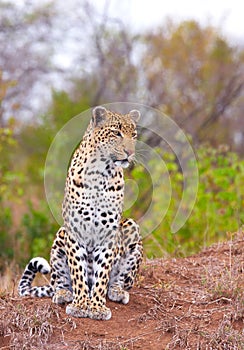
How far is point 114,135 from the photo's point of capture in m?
6.42

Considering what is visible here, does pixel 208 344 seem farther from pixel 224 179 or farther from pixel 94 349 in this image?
pixel 224 179

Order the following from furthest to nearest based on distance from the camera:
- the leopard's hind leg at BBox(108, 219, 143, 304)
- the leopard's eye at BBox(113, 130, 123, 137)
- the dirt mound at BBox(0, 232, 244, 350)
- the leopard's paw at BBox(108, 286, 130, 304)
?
the leopard's hind leg at BBox(108, 219, 143, 304) < the leopard's paw at BBox(108, 286, 130, 304) < the leopard's eye at BBox(113, 130, 123, 137) < the dirt mound at BBox(0, 232, 244, 350)

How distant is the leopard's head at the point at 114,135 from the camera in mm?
6348

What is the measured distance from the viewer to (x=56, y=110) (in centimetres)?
1723

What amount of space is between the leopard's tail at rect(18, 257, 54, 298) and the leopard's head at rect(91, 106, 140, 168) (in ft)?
4.56

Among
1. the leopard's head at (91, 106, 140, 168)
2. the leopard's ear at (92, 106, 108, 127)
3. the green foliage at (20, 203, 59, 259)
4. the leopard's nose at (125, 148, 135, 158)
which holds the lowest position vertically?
the green foliage at (20, 203, 59, 259)

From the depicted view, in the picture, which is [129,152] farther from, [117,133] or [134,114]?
[134,114]

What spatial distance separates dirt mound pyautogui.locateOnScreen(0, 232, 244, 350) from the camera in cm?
580

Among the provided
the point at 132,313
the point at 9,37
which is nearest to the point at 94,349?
the point at 132,313

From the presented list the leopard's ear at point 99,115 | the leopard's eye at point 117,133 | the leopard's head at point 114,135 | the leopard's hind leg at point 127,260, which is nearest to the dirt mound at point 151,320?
the leopard's hind leg at point 127,260

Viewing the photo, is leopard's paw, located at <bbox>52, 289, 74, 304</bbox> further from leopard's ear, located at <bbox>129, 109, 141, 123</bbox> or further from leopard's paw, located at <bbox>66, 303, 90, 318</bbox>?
leopard's ear, located at <bbox>129, 109, 141, 123</bbox>

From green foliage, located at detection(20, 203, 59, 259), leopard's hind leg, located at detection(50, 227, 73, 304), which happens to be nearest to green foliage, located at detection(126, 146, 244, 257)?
green foliage, located at detection(20, 203, 59, 259)

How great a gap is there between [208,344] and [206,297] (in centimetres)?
103

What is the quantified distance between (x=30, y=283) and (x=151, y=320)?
142 cm
